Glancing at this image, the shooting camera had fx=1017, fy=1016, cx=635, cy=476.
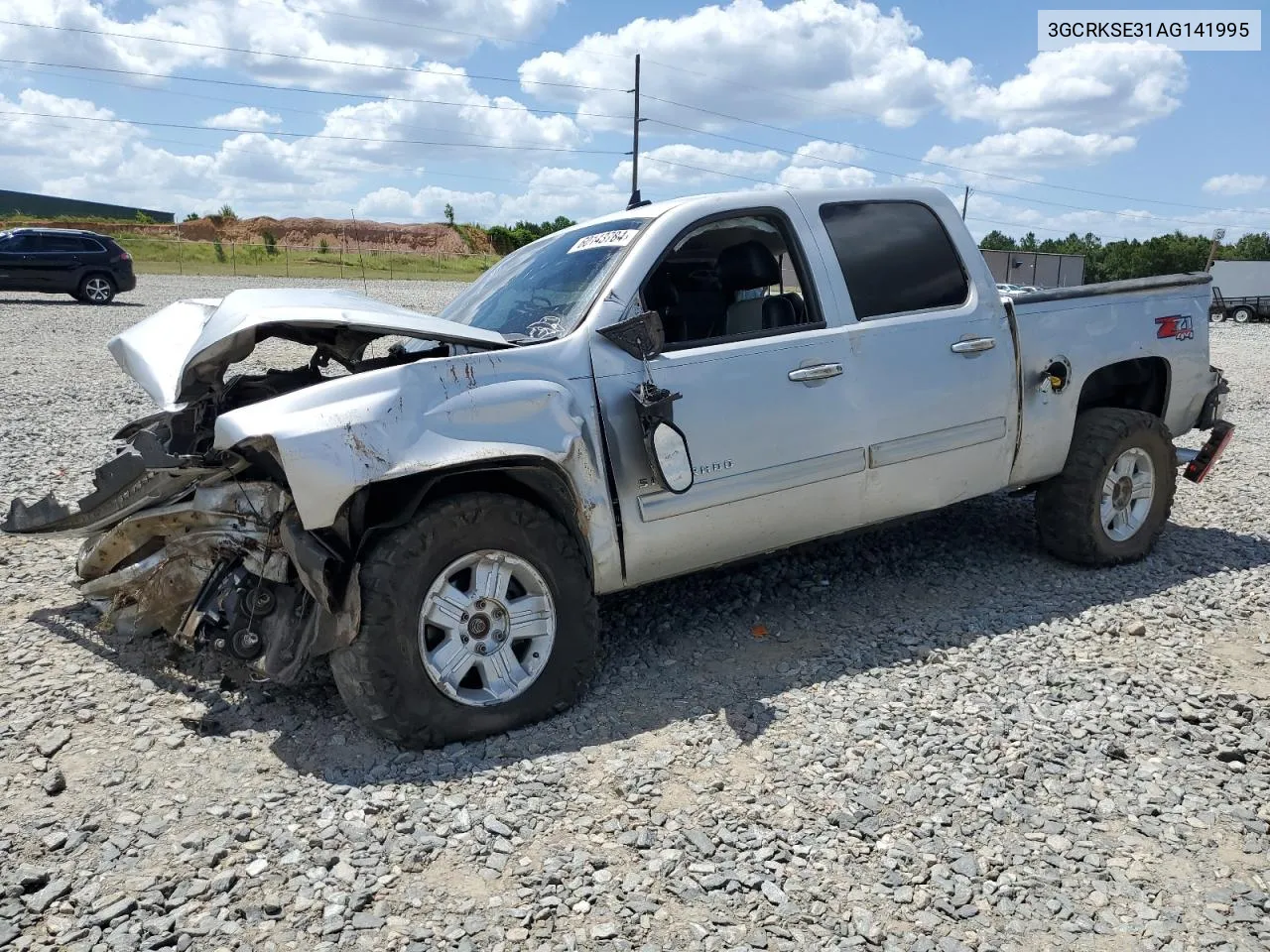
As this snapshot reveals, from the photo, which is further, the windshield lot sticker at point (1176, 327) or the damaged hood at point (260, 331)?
the windshield lot sticker at point (1176, 327)

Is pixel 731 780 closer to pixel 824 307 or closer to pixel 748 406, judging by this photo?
pixel 748 406

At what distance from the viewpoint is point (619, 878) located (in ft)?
9.77

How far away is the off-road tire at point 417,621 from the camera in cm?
352

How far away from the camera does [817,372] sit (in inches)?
174

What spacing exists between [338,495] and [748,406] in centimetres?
173

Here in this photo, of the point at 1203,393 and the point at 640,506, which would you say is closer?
the point at 640,506

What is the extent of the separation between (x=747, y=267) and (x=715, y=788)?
8.48 feet

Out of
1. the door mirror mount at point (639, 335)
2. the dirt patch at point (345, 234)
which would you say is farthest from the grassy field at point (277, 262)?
the door mirror mount at point (639, 335)

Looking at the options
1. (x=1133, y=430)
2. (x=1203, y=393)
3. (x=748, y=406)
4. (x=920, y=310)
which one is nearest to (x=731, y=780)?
(x=748, y=406)

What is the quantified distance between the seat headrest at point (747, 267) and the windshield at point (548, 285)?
0.67 metres

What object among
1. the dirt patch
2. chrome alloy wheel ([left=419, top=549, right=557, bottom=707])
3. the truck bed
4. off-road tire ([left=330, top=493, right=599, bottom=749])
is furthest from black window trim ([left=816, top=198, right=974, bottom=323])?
the dirt patch

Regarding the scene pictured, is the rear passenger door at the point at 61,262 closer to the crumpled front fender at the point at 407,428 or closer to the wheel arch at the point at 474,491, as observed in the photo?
the crumpled front fender at the point at 407,428

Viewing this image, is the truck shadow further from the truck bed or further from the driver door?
the truck bed

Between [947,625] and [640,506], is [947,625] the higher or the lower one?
the lower one
